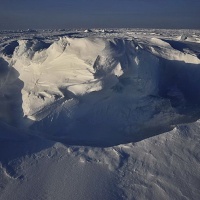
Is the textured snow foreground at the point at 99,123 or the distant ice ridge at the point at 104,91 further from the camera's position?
the distant ice ridge at the point at 104,91

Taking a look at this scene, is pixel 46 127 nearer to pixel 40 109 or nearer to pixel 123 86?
pixel 40 109

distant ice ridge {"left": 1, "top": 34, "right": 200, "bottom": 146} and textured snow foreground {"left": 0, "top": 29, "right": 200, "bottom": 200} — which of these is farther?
distant ice ridge {"left": 1, "top": 34, "right": 200, "bottom": 146}

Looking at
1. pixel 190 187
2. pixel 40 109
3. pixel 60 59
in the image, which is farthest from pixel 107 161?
pixel 60 59

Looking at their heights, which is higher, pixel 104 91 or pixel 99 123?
pixel 104 91

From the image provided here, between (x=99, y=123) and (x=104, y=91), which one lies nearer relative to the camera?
(x=99, y=123)
